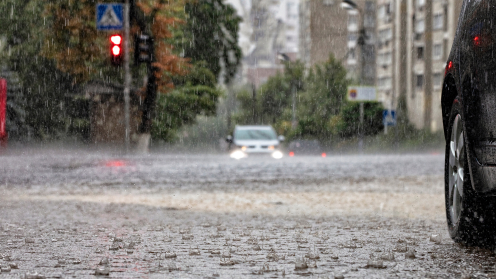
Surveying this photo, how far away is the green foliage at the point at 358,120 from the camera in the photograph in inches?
2554

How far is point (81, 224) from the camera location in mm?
8438

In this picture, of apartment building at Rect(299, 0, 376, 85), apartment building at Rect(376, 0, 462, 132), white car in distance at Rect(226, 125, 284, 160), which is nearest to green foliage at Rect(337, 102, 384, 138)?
apartment building at Rect(376, 0, 462, 132)

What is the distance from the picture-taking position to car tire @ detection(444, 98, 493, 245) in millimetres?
5816

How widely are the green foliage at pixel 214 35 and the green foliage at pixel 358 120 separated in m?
14.9

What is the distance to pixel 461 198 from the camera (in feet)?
19.4

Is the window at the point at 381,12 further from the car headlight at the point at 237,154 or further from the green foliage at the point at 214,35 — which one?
the car headlight at the point at 237,154

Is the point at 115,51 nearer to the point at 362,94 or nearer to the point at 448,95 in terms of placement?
the point at 448,95

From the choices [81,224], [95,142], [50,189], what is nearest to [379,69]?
[95,142]

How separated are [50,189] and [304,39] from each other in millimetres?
115739

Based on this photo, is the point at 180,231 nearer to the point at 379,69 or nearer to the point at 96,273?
the point at 96,273

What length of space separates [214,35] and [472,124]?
46.9 metres

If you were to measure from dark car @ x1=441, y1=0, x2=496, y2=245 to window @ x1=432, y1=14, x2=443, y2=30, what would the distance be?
2292 inches

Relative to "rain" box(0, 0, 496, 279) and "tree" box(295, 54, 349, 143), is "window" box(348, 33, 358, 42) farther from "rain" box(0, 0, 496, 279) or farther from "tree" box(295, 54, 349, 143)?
"rain" box(0, 0, 496, 279)

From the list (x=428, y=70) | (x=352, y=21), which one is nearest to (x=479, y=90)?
(x=428, y=70)
